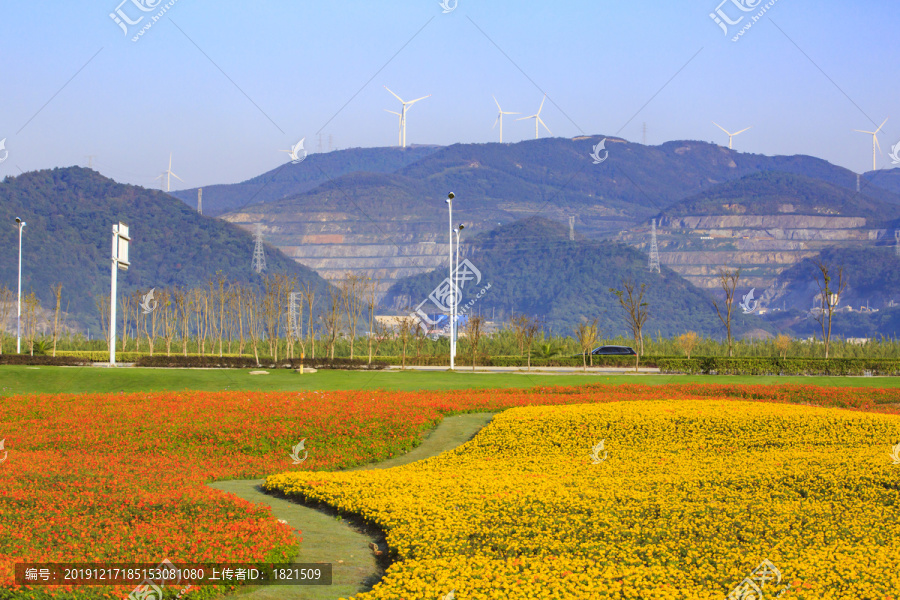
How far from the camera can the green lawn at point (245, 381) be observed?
24.5 metres

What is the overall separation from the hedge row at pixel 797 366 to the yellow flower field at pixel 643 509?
20.5 meters

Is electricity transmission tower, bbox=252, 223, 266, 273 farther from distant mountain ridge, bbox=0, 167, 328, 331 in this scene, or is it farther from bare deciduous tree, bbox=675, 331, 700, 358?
bare deciduous tree, bbox=675, 331, 700, 358

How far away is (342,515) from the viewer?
33.5ft

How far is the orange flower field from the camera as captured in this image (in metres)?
7.71

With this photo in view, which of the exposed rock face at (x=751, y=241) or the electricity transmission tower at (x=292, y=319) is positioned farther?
the exposed rock face at (x=751, y=241)

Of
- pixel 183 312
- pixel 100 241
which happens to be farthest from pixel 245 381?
pixel 100 241

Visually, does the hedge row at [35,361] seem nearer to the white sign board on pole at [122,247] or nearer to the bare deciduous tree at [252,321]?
the white sign board on pole at [122,247]

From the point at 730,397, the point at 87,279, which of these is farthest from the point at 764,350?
the point at 87,279

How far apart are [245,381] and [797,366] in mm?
24853

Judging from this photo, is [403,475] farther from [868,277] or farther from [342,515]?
[868,277]

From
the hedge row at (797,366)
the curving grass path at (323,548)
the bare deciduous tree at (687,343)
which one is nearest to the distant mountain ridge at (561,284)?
the bare deciduous tree at (687,343)

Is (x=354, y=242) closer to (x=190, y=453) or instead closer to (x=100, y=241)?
(x=100, y=241)

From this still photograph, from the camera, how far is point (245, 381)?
2636 cm

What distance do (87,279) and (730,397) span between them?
110242 mm
